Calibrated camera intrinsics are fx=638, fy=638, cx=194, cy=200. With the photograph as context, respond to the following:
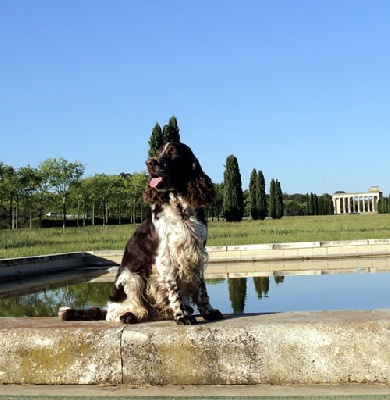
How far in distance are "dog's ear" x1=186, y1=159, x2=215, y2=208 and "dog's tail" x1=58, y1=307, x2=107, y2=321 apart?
114 cm

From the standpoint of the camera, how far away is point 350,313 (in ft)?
14.1

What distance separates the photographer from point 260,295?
423 inches

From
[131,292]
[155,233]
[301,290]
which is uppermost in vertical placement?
[155,233]

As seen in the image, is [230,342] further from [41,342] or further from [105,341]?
[41,342]

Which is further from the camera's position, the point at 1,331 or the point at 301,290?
the point at 301,290

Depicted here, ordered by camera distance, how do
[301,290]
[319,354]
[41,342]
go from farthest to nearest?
[301,290]
[41,342]
[319,354]

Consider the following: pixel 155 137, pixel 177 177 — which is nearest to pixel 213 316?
pixel 177 177

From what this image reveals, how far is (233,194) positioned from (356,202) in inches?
3327

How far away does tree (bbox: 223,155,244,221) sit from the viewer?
192ft

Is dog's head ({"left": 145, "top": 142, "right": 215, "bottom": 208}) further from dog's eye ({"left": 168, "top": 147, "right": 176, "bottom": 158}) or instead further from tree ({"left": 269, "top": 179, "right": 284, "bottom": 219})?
tree ({"left": 269, "top": 179, "right": 284, "bottom": 219})

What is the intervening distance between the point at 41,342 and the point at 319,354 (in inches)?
68.3

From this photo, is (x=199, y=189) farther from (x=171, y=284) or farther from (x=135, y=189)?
(x=135, y=189)

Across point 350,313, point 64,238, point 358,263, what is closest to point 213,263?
point 358,263

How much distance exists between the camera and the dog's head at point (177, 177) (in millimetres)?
4152
